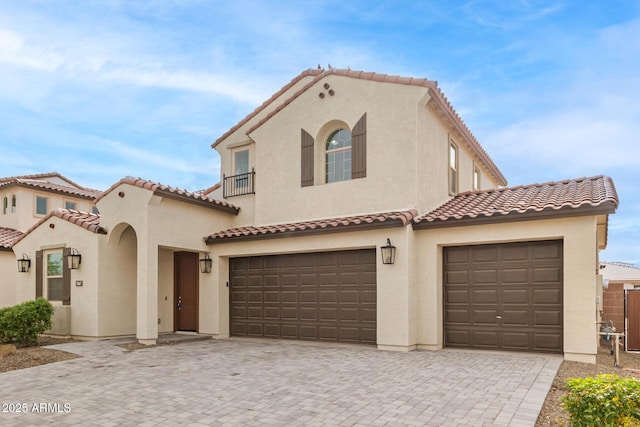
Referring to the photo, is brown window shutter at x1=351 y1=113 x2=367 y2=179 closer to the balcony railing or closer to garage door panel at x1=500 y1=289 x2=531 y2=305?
the balcony railing

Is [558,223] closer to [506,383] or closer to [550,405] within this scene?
Result: [506,383]

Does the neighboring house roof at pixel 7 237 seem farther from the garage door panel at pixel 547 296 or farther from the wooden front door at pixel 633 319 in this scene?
the wooden front door at pixel 633 319

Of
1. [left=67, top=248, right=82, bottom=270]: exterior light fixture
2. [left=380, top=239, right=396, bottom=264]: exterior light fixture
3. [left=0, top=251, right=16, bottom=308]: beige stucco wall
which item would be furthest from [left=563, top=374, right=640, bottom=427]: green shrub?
[left=0, top=251, right=16, bottom=308]: beige stucco wall

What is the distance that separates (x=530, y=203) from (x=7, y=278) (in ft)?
65.3

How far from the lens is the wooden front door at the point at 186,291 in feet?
48.6

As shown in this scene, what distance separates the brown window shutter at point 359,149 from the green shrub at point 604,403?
29.2 ft

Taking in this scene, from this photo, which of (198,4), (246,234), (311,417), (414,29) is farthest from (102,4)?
(311,417)

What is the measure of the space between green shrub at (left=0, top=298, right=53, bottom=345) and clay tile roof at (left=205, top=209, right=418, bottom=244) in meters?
4.89

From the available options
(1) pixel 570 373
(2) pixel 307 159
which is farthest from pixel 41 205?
(1) pixel 570 373

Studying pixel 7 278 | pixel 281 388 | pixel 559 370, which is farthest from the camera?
pixel 7 278

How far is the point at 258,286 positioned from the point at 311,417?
830cm

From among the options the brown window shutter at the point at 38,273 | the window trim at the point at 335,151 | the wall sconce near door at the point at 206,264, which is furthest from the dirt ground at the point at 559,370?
the window trim at the point at 335,151

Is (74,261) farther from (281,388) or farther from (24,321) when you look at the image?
(281,388)

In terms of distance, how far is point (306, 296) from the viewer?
13.0 m
